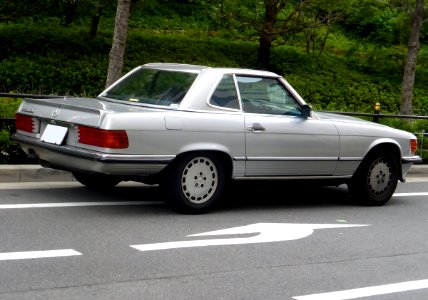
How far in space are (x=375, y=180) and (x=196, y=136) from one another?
2.84 m

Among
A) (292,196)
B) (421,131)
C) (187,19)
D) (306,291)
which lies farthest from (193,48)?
(306,291)

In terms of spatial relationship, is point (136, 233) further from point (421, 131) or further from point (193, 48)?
point (193, 48)

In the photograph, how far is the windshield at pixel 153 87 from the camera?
8.44 meters

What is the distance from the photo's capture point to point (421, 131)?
47.8 feet

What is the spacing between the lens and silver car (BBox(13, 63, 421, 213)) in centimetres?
775

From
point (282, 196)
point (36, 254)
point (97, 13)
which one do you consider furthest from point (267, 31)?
point (36, 254)

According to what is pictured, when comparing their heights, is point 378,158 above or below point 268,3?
below

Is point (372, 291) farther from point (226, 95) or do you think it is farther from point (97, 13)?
point (97, 13)

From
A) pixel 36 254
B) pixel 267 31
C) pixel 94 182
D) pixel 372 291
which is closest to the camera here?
pixel 372 291

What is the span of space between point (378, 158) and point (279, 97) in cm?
163

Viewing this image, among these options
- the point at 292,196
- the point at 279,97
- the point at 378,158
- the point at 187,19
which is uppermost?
the point at 187,19

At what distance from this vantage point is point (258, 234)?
7.71m

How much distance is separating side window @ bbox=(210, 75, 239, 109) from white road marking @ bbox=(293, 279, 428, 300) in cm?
307

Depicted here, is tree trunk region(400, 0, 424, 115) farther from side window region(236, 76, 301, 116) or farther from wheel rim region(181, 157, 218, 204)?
wheel rim region(181, 157, 218, 204)
